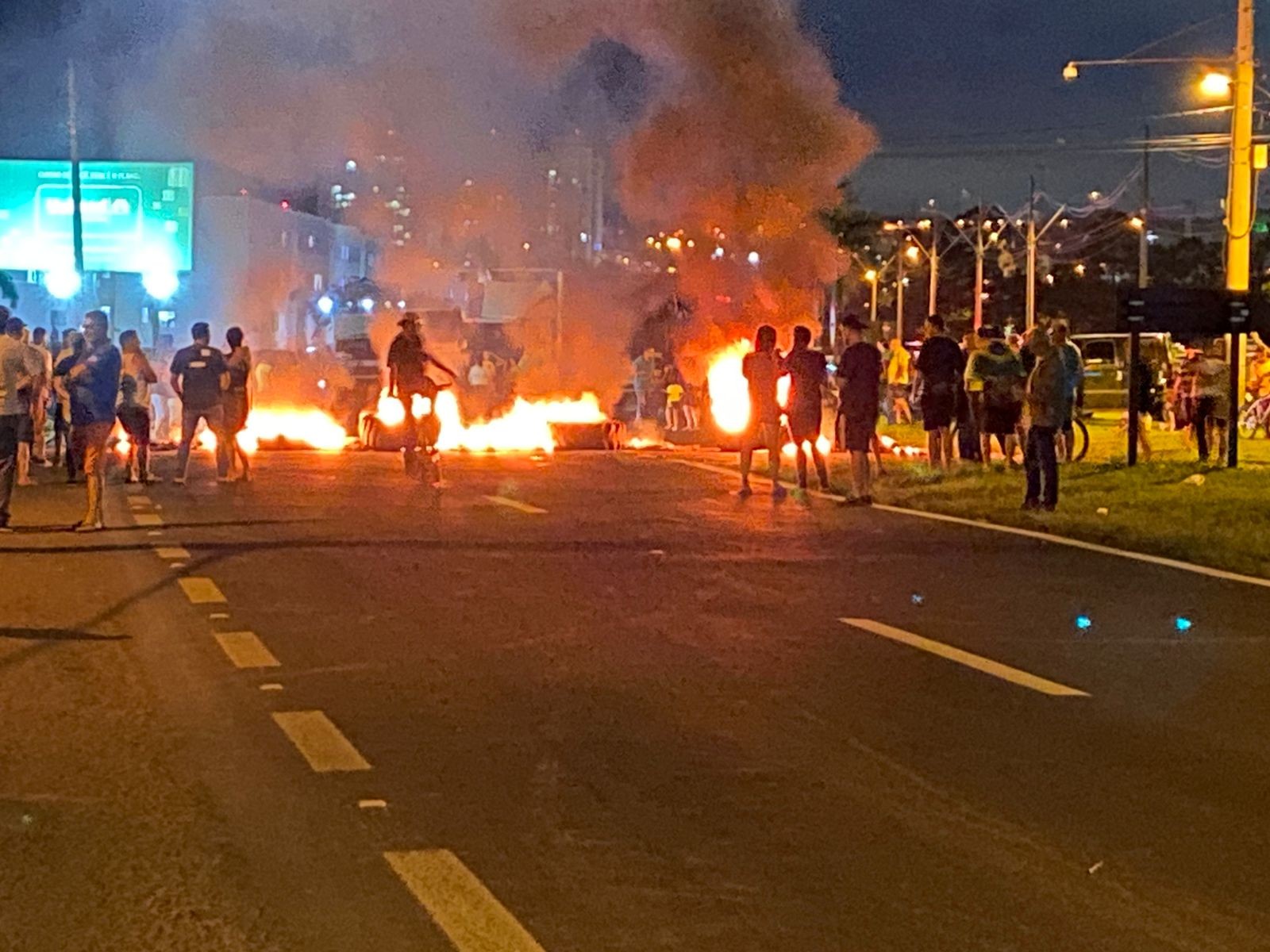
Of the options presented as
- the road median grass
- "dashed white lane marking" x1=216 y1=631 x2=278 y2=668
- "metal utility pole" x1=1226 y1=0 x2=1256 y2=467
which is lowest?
"dashed white lane marking" x1=216 y1=631 x2=278 y2=668

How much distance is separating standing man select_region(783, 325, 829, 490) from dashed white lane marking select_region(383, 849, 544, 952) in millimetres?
12062

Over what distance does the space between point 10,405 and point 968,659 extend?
8.13 metres

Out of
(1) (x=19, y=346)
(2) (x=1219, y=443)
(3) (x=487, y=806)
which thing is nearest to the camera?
(3) (x=487, y=806)

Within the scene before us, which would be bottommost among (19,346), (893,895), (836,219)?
(893,895)

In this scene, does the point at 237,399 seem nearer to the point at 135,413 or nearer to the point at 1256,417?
the point at 135,413

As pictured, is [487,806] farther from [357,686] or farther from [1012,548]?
[1012,548]

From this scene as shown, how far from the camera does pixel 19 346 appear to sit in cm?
1399

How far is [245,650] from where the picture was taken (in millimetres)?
8984

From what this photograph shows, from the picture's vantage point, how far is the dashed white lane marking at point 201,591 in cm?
1054

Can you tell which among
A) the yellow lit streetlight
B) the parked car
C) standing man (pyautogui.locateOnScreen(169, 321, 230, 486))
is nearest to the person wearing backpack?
the yellow lit streetlight

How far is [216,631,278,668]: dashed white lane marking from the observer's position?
8.63 m

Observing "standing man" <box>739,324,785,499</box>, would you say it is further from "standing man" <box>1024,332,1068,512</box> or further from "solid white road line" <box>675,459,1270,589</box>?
"standing man" <box>1024,332,1068,512</box>

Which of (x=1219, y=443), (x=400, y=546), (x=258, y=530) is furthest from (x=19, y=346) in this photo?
(x=1219, y=443)

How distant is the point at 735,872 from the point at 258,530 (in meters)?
9.33
